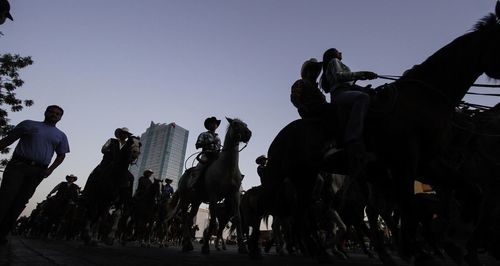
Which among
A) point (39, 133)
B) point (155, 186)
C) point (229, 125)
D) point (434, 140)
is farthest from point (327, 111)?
point (155, 186)

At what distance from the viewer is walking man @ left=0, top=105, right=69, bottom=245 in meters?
5.43

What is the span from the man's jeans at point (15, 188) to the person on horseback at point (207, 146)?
15.0ft

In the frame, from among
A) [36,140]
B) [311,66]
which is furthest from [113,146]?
[311,66]

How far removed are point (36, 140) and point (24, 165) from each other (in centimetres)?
45

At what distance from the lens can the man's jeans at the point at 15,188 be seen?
212 inches

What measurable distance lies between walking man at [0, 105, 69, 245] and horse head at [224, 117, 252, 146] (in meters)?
4.15

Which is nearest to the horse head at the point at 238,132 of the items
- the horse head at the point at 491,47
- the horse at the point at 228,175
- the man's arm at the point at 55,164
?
the horse at the point at 228,175

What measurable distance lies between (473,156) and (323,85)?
329cm

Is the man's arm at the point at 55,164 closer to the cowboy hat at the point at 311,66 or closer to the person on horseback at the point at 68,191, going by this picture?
the cowboy hat at the point at 311,66

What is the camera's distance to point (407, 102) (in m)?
4.32

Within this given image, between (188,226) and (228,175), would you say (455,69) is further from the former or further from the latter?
(188,226)

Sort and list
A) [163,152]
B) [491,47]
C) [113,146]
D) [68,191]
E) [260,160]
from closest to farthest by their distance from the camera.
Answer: [491,47], [113,146], [260,160], [68,191], [163,152]

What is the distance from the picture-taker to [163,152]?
610 ft

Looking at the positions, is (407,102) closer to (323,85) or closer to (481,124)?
(323,85)
